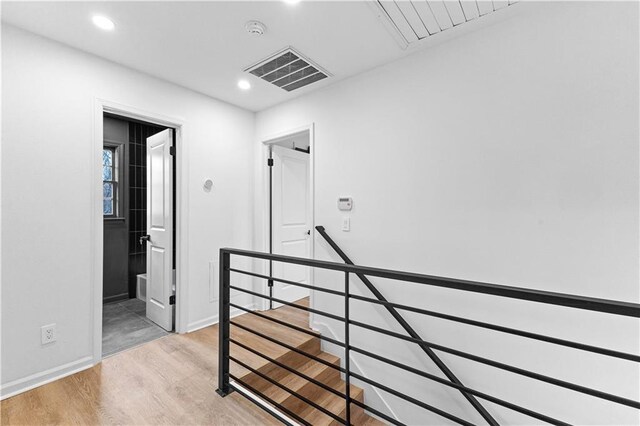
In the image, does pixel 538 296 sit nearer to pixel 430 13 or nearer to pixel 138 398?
pixel 430 13

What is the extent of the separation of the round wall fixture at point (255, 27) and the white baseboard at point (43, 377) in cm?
275

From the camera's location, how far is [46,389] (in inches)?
80.2

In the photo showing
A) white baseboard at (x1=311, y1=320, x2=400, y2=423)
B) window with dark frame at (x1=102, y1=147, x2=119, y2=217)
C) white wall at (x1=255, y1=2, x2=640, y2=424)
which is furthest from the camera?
window with dark frame at (x1=102, y1=147, x2=119, y2=217)

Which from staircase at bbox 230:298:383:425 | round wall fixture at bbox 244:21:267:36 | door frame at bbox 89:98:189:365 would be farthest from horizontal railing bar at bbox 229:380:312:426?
round wall fixture at bbox 244:21:267:36

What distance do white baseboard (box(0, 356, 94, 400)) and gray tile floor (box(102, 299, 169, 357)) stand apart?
0.24 metres

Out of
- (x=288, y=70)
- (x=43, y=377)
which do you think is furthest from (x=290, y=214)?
(x=43, y=377)

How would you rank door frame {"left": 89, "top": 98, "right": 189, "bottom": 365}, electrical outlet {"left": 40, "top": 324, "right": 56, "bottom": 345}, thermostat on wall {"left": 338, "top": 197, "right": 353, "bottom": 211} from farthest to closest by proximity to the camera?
thermostat on wall {"left": 338, "top": 197, "right": 353, "bottom": 211}
door frame {"left": 89, "top": 98, "right": 189, "bottom": 365}
electrical outlet {"left": 40, "top": 324, "right": 56, "bottom": 345}

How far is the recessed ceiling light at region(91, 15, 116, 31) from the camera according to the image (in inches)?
75.9

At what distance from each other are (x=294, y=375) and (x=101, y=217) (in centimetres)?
206

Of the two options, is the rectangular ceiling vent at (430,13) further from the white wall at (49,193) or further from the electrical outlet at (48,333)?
the electrical outlet at (48,333)

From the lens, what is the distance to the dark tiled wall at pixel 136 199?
4.14 metres

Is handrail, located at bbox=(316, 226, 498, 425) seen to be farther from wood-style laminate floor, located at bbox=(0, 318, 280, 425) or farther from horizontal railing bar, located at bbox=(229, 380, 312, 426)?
wood-style laminate floor, located at bbox=(0, 318, 280, 425)

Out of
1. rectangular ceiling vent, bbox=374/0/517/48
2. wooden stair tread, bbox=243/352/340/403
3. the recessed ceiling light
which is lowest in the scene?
wooden stair tread, bbox=243/352/340/403

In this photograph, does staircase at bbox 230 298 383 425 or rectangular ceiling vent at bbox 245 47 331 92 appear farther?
rectangular ceiling vent at bbox 245 47 331 92
